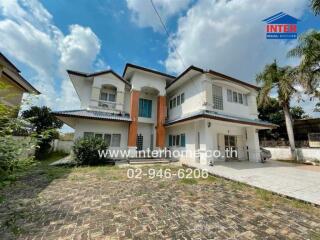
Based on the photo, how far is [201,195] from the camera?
560 cm

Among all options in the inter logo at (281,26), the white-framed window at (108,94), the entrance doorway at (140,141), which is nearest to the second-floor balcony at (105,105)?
the white-framed window at (108,94)

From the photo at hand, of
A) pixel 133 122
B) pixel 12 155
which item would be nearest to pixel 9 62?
pixel 133 122

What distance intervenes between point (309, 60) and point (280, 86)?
4143 millimetres

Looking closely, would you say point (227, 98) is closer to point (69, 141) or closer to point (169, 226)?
point (169, 226)

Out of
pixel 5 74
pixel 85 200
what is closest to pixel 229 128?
pixel 85 200

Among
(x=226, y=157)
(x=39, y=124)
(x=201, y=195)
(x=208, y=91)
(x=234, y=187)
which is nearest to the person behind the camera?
(x=201, y=195)

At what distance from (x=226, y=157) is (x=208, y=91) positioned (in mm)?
6163

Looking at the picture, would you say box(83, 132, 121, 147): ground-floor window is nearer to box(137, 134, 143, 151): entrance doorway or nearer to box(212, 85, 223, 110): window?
box(137, 134, 143, 151): entrance doorway

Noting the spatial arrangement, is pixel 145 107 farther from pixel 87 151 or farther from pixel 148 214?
pixel 148 214

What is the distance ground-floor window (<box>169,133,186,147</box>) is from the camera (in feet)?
46.7

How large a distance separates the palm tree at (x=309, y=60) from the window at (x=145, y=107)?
45.8ft

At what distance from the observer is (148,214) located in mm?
4121

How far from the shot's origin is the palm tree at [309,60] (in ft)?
41.8

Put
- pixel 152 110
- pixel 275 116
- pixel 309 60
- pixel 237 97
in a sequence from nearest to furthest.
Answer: pixel 309 60 → pixel 237 97 → pixel 152 110 → pixel 275 116
